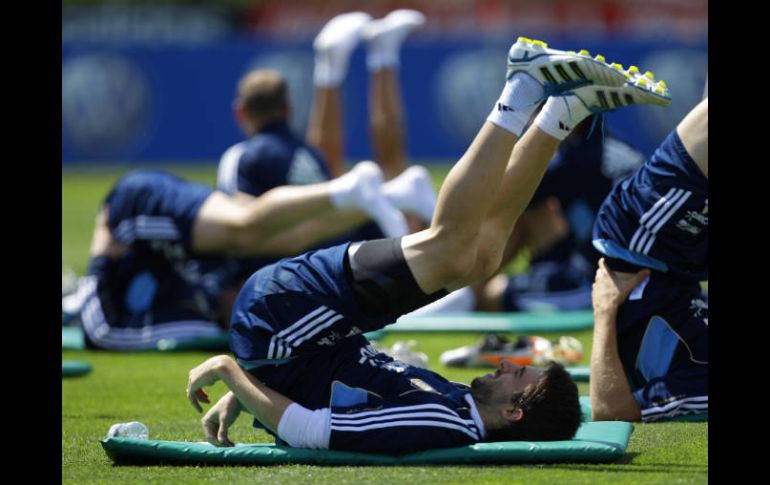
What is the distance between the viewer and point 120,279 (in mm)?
7910

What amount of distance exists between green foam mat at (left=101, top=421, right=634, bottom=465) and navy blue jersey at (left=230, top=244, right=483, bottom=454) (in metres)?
0.05

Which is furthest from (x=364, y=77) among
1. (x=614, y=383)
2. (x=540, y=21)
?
(x=614, y=383)

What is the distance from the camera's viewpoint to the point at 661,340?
524 centimetres

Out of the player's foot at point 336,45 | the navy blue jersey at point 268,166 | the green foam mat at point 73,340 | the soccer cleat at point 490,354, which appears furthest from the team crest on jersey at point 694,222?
the player's foot at point 336,45

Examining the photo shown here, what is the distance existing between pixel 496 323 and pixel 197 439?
3.79 metres

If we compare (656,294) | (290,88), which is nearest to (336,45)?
(656,294)

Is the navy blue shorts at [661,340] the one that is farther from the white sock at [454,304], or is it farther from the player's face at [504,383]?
the white sock at [454,304]

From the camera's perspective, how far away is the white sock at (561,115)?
4.64m

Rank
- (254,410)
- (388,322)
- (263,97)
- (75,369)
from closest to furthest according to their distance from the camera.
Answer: (254,410) < (388,322) < (75,369) < (263,97)

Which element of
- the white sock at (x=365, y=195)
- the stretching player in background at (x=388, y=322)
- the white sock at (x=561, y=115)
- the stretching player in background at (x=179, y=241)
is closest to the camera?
the stretching player in background at (x=388, y=322)

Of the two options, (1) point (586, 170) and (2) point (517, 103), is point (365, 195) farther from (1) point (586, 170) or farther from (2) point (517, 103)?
(2) point (517, 103)

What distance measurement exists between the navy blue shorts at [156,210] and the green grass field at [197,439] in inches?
27.1

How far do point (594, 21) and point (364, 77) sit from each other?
717 cm

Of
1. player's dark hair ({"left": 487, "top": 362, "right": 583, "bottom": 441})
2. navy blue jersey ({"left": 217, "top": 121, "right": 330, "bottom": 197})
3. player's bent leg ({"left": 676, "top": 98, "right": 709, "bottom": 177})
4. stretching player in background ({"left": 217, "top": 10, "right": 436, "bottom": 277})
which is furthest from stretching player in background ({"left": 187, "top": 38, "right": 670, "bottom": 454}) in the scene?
navy blue jersey ({"left": 217, "top": 121, "right": 330, "bottom": 197})
